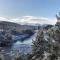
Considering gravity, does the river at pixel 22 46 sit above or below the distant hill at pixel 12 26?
below

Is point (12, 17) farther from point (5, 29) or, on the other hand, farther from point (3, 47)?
point (3, 47)

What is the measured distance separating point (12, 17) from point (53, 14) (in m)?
0.85

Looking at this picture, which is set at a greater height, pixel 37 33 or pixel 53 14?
pixel 53 14

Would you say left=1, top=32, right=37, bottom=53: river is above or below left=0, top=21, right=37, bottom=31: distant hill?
below

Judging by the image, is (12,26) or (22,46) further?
(12,26)

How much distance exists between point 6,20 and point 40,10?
0.73m

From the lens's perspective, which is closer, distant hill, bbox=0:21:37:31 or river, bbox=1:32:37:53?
river, bbox=1:32:37:53

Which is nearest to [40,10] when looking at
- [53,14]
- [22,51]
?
[53,14]

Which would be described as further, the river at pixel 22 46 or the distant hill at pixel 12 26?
the distant hill at pixel 12 26

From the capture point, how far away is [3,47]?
4312 millimetres

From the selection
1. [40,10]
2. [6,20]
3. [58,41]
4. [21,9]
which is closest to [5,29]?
[6,20]

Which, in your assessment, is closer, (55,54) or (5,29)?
(55,54)

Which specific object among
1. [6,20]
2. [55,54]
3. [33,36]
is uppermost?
[6,20]

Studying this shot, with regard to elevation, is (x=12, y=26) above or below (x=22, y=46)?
above
